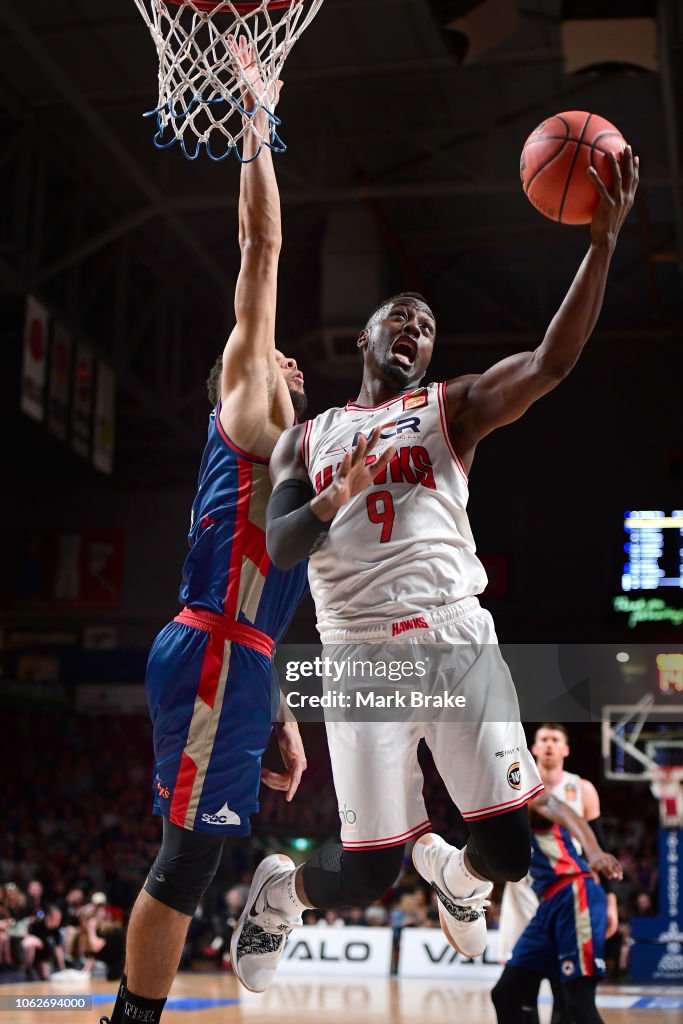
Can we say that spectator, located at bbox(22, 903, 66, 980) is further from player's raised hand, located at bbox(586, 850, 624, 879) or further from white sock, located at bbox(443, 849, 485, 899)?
white sock, located at bbox(443, 849, 485, 899)

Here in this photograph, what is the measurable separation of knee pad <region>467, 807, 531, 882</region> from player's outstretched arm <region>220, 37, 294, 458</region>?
1.61m

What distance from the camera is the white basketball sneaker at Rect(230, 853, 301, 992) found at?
164 inches

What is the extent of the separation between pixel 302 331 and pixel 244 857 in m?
5.49

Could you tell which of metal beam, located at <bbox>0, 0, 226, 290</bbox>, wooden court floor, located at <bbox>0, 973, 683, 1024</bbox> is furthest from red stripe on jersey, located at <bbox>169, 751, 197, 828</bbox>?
metal beam, located at <bbox>0, 0, 226, 290</bbox>

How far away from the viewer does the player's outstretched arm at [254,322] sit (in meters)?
4.43

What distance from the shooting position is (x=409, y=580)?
3.99 m

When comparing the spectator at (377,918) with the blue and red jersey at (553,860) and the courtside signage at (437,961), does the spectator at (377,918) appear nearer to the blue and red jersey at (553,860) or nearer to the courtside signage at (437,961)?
the courtside signage at (437,961)

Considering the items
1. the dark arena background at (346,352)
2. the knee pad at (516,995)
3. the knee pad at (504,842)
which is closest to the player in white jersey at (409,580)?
the knee pad at (504,842)

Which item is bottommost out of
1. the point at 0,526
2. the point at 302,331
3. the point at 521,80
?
the point at 0,526

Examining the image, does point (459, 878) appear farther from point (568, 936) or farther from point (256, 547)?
point (568, 936)

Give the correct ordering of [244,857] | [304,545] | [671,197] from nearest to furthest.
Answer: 1. [304,545]
2. [671,197]
3. [244,857]

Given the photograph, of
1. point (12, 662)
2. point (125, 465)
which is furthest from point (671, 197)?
point (12, 662)

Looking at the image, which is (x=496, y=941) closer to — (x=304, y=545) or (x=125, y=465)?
(x=125, y=465)

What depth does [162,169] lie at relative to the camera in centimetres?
1000
